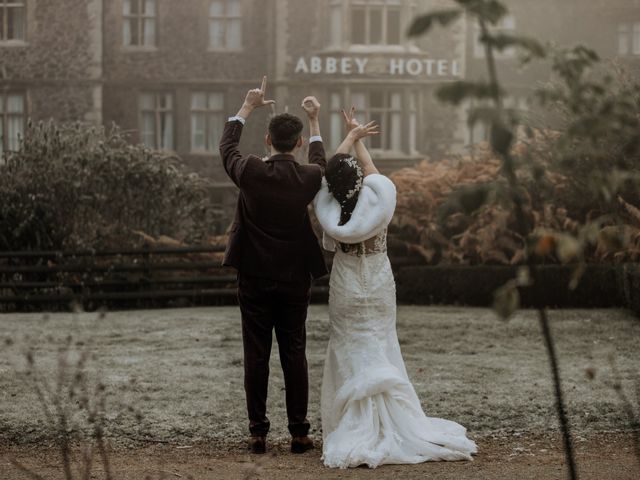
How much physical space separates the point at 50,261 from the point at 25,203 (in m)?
0.95

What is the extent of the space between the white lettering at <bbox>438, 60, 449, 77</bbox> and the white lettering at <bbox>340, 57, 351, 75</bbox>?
2305mm

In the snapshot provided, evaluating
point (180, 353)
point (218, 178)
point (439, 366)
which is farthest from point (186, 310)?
point (218, 178)

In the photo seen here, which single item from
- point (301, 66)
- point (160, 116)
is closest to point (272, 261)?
point (301, 66)

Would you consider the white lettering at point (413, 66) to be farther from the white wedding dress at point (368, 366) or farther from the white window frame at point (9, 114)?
the white wedding dress at point (368, 366)

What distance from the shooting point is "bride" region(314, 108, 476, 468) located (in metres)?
6.31

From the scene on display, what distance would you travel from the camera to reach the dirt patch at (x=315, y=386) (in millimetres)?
6570

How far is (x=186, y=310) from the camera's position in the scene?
16719 mm

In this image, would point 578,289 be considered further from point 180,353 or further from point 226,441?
point 226,441

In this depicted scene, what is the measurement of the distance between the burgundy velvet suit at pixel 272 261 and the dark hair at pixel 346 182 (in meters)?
0.09

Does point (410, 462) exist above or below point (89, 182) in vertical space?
below

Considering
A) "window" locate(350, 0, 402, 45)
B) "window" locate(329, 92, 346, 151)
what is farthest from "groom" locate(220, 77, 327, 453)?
"window" locate(350, 0, 402, 45)

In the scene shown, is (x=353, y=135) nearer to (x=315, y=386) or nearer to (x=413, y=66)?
(x=315, y=386)

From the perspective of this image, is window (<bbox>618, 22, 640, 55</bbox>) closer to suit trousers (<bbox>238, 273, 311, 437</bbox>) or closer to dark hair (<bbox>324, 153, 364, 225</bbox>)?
dark hair (<bbox>324, 153, 364, 225</bbox>)

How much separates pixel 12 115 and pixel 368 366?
85.7 feet
